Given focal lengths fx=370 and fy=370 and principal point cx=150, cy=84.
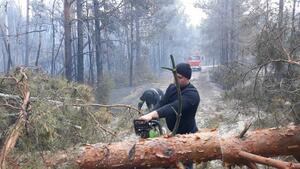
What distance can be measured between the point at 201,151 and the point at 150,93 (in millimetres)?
2691

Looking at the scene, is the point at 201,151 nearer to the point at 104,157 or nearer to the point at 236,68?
the point at 104,157

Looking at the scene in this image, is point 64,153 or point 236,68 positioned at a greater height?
point 236,68

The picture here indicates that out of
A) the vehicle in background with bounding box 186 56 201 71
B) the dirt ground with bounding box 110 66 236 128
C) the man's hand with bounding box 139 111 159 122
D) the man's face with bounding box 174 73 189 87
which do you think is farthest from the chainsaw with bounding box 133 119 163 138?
the vehicle in background with bounding box 186 56 201 71

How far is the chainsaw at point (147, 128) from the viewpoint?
3.63 m

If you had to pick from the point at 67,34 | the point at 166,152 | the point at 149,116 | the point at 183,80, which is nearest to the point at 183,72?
the point at 183,80

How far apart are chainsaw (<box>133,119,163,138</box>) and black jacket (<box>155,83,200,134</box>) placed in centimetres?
14

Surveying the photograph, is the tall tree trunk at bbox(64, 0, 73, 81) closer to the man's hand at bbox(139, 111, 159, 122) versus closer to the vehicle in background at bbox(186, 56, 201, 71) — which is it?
the man's hand at bbox(139, 111, 159, 122)

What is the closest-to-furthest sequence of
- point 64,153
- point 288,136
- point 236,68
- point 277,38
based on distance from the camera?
point 288,136
point 64,153
point 277,38
point 236,68

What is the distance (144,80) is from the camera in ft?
111

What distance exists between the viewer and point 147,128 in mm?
3768

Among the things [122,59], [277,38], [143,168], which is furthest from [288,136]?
[122,59]

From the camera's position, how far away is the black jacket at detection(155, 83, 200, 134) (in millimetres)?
3787

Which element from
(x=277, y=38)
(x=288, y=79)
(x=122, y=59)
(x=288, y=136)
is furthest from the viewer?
(x=122, y=59)

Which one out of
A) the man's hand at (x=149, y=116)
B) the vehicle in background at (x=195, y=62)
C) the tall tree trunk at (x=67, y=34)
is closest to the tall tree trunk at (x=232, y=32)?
the vehicle in background at (x=195, y=62)
